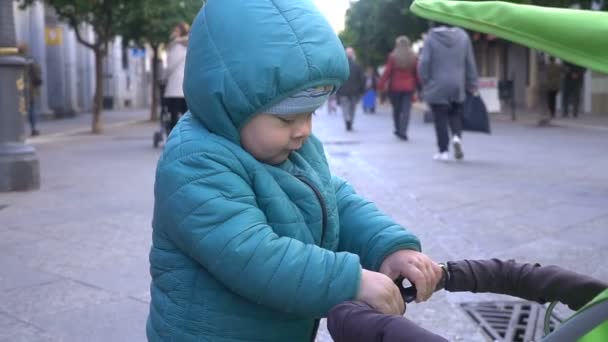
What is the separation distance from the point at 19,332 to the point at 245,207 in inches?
85.7

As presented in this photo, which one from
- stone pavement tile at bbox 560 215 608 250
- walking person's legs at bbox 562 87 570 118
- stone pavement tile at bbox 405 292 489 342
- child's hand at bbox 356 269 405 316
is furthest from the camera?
walking person's legs at bbox 562 87 570 118

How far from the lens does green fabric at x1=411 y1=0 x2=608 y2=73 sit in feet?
3.78

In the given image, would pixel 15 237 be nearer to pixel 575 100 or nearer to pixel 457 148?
pixel 457 148

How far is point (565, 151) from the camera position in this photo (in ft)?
37.4

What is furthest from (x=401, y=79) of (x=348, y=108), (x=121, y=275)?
(x=121, y=275)

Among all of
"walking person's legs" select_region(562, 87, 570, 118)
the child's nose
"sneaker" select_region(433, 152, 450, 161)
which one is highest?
the child's nose

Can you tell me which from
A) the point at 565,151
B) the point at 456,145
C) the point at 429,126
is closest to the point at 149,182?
the point at 456,145

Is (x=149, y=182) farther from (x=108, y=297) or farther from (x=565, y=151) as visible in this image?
(x=565, y=151)

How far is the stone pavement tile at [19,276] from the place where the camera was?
414 centimetres

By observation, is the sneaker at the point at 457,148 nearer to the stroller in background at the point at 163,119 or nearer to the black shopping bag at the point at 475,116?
the black shopping bag at the point at 475,116

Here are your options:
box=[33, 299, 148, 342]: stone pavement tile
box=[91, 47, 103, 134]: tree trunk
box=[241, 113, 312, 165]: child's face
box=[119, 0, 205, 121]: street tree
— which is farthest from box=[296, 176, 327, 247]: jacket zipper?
box=[119, 0, 205, 121]: street tree

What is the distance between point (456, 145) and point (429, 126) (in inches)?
347

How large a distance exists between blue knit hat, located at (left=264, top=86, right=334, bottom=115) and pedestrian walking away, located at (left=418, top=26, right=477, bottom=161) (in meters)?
8.50

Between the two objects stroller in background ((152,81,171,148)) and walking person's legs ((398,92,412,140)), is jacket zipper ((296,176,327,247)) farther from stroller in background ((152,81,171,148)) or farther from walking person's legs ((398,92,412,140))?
walking person's legs ((398,92,412,140))
